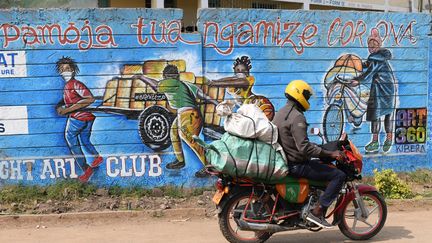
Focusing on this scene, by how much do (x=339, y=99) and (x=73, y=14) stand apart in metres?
4.18

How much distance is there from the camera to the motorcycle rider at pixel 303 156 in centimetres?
484

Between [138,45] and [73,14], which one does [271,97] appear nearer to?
[138,45]

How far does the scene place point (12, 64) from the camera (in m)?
6.76

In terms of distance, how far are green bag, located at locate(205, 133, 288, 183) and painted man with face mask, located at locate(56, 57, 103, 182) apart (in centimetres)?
277

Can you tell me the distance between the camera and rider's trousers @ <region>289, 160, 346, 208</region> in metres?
4.88

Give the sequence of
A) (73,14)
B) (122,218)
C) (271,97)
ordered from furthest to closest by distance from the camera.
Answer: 1. (271,97)
2. (73,14)
3. (122,218)

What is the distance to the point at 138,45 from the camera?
6996mm

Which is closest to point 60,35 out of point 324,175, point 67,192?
point 67,192

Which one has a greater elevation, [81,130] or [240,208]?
[81,130]

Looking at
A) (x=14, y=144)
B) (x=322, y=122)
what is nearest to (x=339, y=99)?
(x=322, y=122)

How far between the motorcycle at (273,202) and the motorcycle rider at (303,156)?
3.5 inches

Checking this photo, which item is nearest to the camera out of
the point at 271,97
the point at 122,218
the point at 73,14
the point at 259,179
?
the point at 259,179

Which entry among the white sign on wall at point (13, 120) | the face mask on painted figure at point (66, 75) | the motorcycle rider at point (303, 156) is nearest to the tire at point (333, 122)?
the motorcycle rider at point (303, 156)

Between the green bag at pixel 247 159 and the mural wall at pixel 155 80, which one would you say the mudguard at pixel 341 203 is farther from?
the mural wall at pixel 155 80
